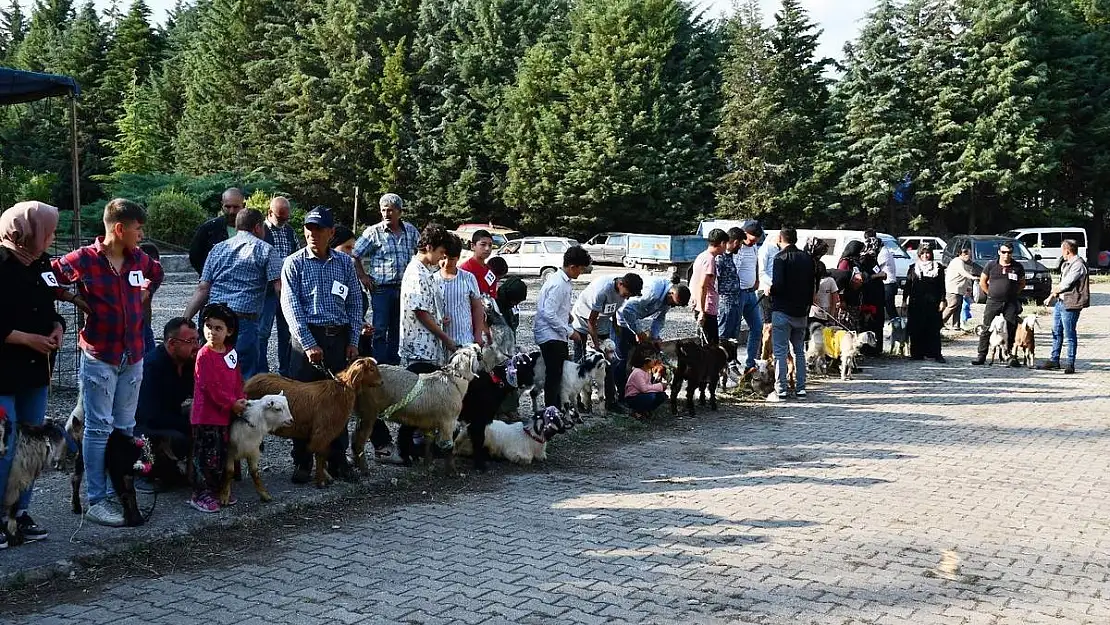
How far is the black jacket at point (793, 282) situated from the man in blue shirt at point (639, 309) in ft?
5.22

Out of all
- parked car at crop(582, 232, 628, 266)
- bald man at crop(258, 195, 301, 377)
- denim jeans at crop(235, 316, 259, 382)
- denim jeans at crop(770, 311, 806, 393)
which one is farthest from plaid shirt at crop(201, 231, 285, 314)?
parked car at crop(582, 232, 628, 266)

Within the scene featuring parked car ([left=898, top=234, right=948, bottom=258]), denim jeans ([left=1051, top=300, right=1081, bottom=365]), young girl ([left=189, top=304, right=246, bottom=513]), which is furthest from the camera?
parked car ([left=898, top=234, right=948, bottom=258])

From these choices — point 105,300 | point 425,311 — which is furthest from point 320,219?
point 105,300

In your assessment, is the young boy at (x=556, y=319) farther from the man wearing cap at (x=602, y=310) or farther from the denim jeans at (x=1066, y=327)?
the denim jeans at (x=1066, y=327)

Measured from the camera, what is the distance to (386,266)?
8.72 meters

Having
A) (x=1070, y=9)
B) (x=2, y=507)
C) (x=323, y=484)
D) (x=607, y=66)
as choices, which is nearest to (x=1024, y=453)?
(x=323, y=484)

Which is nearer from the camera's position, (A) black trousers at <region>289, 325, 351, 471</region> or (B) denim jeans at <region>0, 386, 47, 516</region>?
(B) denim jeans at <region>0, 386, 47, 516</region>

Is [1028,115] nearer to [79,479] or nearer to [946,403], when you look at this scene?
[946,403]

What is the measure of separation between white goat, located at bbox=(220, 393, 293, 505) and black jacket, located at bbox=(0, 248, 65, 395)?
121cm

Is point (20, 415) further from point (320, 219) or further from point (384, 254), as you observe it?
point (384, 254)

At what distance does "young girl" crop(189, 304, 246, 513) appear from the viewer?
5.94 meters

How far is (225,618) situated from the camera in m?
4.47

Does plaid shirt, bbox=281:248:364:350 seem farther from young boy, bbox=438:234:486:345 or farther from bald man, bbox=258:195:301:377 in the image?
bald man, bbox=258:195:301:377

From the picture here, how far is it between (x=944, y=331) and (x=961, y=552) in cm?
1471
